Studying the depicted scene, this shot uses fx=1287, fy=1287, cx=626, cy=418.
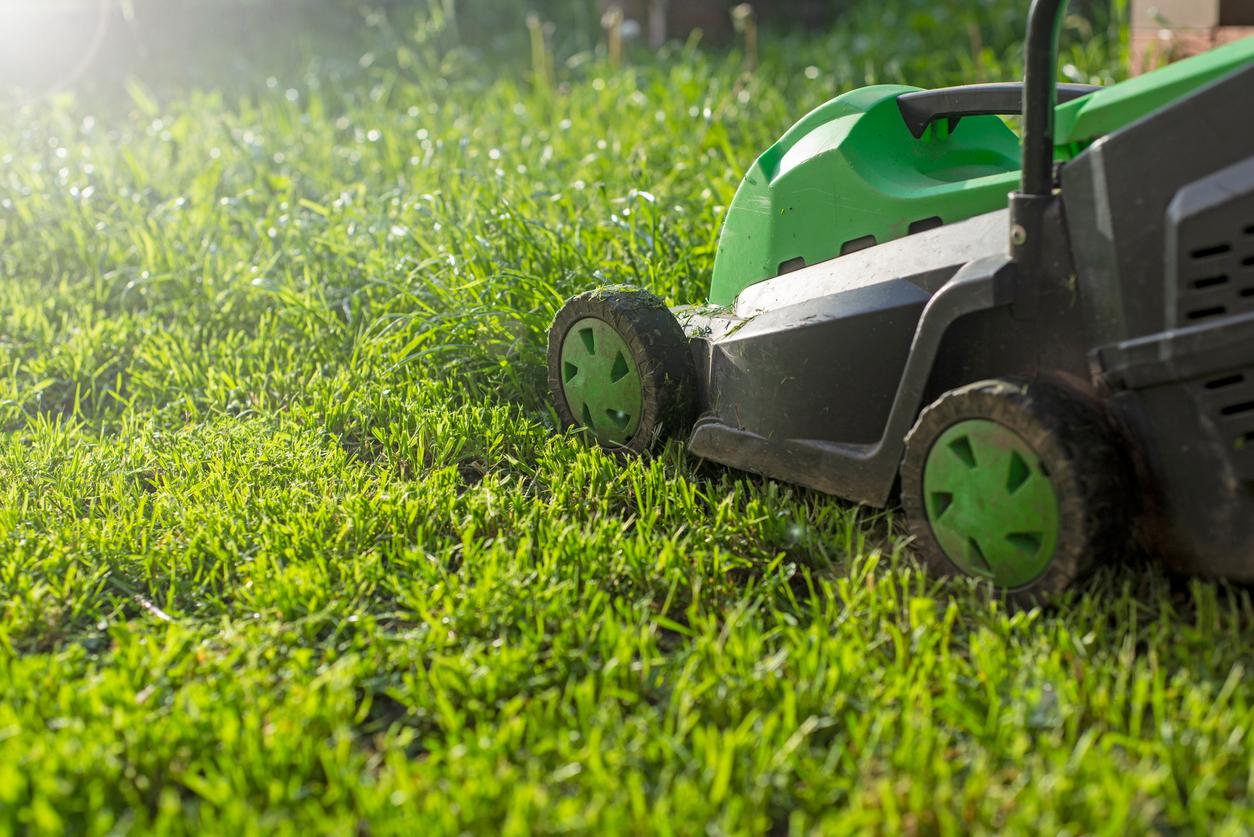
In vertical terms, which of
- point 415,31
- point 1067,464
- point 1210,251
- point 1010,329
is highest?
point 415,31

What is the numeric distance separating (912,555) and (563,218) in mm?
1890

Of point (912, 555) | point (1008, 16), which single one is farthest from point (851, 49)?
point (912, 555)

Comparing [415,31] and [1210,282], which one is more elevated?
[415,31]

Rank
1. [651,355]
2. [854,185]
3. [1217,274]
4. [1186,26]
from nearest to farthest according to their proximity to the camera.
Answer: [1217,274], [854,185], [651,355], [1186,26]

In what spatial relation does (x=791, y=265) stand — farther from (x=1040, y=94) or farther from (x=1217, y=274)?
(x=1217, y=274)

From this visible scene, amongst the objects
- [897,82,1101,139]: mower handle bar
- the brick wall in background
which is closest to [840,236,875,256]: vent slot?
[897,82,1101,139]: mower handle bar

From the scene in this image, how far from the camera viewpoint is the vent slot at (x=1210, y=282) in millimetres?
1702

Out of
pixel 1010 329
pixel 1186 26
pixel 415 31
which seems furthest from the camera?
pixel 415 31

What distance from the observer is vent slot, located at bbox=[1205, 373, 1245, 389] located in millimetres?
1711

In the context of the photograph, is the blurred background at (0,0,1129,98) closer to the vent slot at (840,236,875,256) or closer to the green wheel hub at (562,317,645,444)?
the green wheel hub at (562,317,645,444)

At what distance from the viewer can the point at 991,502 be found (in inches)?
75.5

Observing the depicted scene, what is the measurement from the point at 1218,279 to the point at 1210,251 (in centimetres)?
4

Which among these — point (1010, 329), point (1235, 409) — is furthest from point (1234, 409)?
point (1010, 329)

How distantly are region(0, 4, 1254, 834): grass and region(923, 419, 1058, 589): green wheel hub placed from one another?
0.21 feet
